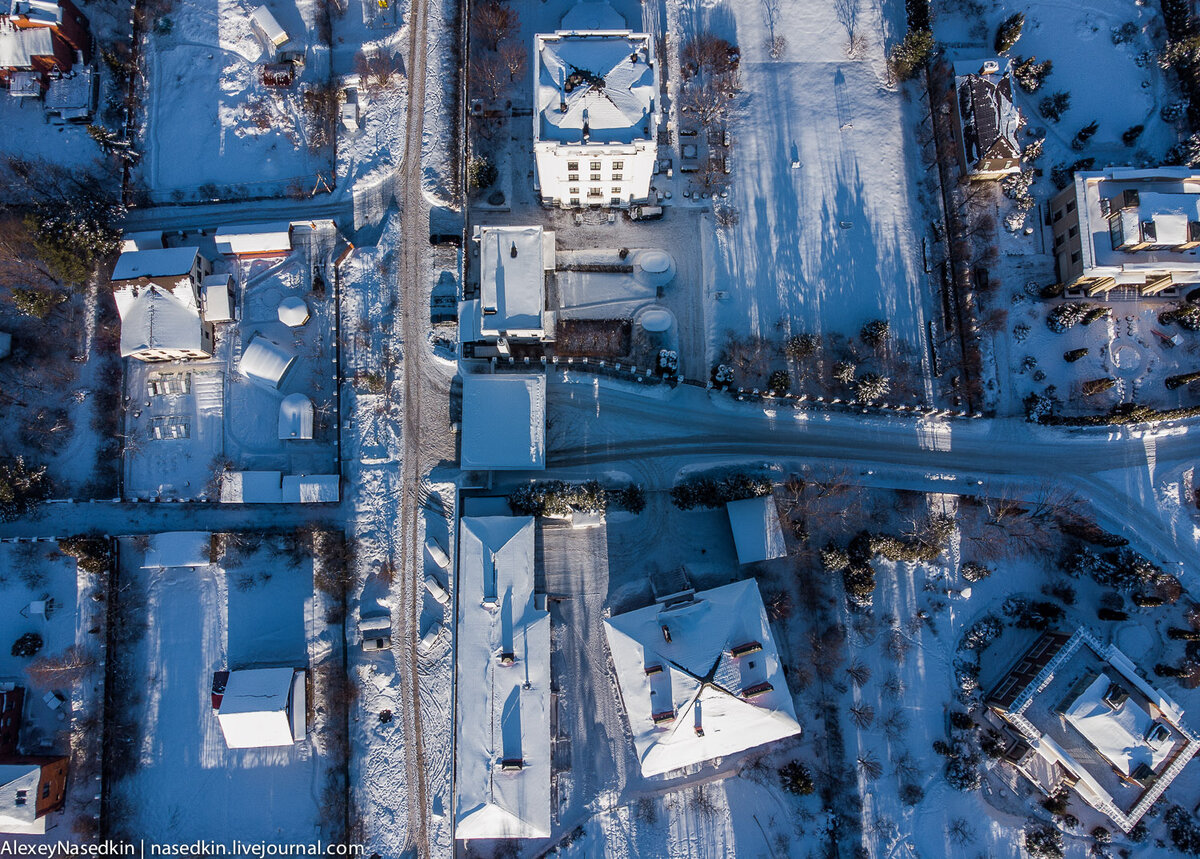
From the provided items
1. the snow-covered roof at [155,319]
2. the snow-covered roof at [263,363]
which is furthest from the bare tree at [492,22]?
the snow-covered roof at [155,319]

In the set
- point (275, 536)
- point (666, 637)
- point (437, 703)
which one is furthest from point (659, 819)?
point (275, 536)

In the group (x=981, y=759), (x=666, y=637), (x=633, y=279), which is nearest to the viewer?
(x=666, y=637)

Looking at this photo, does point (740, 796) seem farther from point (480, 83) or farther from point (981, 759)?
point (480, 83)

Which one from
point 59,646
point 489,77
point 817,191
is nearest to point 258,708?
point 59,646

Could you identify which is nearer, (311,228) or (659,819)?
(659,819)

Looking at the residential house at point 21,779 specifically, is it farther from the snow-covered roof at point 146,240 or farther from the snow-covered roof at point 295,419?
the snow-covered roof at point 146,240

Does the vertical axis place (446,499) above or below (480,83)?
below

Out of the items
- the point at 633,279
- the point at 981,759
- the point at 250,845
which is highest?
the point at 633,279

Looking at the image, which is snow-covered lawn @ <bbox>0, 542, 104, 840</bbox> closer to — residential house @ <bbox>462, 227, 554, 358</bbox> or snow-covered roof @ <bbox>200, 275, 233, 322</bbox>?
snow-covered roof @ <bbox>200, 275, 233, 322</bbox>
